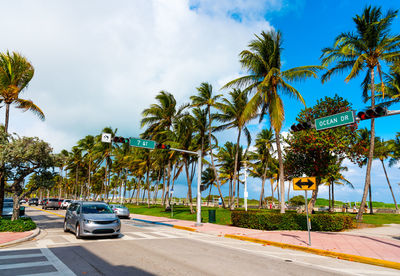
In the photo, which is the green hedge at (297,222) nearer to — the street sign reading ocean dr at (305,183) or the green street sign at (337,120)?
the street sign reading ocean dr at (305,183)

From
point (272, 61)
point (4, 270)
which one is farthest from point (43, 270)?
point (272, 61)

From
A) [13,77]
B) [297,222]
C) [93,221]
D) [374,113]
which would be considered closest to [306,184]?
[374,113]

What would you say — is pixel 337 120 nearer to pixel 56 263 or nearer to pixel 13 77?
pixel 56 263

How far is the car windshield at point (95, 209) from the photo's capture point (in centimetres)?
1326

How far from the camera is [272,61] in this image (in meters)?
21.0

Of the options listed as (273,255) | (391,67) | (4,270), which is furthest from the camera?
(391,67)

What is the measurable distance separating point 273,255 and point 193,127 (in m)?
22.9

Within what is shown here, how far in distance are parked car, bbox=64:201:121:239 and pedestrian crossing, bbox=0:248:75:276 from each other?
2.42 metres

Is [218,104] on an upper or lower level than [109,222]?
upper

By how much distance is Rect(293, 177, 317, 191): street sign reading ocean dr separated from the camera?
36.8 ft

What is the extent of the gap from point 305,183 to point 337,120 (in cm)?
329

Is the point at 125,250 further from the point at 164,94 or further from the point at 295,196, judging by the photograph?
the point at 295,196

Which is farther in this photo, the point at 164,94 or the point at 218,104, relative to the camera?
the point at 164,94

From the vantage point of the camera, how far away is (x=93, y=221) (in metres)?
12.1
